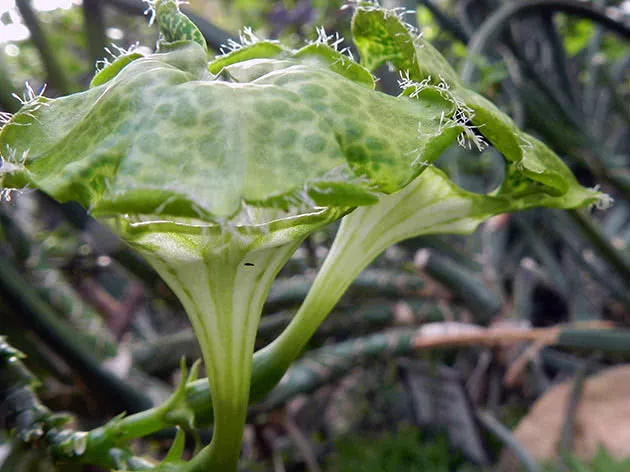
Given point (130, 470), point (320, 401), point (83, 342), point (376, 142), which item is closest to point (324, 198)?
point (376, 142)

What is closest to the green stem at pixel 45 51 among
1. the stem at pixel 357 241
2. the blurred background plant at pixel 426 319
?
the blurred background plant at pixel 426 319

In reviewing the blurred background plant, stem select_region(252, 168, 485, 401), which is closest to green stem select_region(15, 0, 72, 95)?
the blurred background plant

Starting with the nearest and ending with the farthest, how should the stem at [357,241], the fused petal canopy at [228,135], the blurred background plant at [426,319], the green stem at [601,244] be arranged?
the fused petal canopy at [228,135] → the stem at [357,241] → the blurred background plant at [426,319] → the green stem at [601,244]

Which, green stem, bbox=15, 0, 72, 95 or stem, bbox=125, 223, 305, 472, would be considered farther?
green stem, bbox=15, 0, 72, 95

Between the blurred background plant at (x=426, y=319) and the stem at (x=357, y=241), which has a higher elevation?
the stem at (x=357, y=241)

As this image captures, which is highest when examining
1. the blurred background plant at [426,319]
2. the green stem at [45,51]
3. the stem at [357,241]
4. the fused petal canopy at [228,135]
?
the fused petal canopy at [228,135]

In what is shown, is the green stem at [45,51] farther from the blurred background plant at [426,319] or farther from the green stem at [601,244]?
the green stem at [601,244]

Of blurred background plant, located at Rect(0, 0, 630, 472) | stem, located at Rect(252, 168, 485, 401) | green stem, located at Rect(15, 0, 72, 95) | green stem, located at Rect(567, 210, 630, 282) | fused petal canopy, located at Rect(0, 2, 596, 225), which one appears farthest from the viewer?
green stem, located at Rect(15, 0, 72, 95)

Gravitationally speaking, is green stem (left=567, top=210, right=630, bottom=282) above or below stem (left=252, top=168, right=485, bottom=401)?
below

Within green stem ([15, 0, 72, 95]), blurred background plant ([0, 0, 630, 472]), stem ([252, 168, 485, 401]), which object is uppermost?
stem ([252, 168, 485, 401])

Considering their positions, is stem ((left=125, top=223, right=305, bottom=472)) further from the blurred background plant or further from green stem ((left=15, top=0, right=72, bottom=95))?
green stem ((left=15, top=0, right=72, bottom=95))

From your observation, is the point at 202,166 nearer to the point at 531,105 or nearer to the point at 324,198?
the point at 324,198
